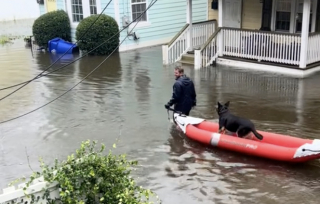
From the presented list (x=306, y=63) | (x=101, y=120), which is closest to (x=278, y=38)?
(x=306, y=63)

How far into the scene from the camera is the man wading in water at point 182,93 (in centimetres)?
912

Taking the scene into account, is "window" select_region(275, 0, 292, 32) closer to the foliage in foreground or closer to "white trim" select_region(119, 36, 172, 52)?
"white trim" select_region(119, 36, 172, 52)

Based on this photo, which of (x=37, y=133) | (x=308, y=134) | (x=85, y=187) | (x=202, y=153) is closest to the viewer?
(x=85, y=187)

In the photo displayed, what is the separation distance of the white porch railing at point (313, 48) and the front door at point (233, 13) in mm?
4150

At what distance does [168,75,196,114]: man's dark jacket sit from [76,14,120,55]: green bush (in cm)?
960

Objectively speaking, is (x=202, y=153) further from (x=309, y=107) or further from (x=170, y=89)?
(x=170, y=89)

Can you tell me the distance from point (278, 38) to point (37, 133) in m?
8.41

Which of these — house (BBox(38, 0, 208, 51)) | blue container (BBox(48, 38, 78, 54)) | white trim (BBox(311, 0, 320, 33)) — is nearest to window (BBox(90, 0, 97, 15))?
house (BBox(38, 0, 208, 51))

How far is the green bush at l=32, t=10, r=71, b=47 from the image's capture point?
66.1ft

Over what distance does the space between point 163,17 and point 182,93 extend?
11821mm

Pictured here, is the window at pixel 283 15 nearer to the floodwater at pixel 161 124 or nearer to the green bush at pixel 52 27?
the floodwater at pixel 161 124

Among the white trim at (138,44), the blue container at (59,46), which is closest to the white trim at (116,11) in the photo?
the white trim at (138,44)

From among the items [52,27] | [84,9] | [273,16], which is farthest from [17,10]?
[273,16]

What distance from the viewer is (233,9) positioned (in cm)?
1761
